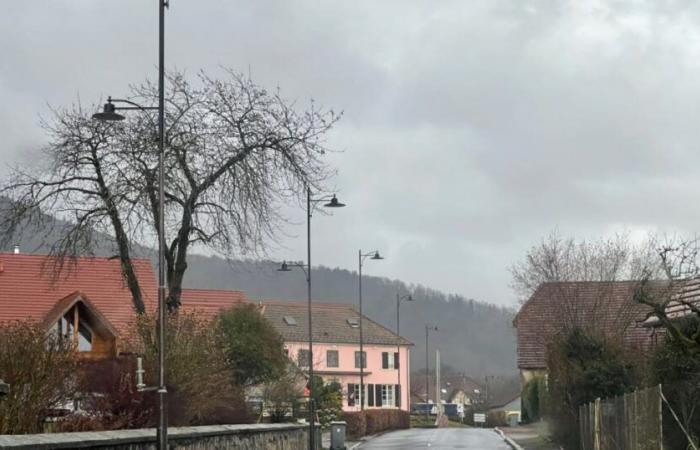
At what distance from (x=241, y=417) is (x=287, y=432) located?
1.39 metres

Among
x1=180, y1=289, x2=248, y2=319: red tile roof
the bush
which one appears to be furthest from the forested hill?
x1=180, y1=289, x2=248, y2=319: red tile roof

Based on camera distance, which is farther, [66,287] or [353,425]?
[353,425]

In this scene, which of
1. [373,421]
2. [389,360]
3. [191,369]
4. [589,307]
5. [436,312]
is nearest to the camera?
[191,369]

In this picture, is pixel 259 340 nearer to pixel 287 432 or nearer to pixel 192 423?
pixel 287 432

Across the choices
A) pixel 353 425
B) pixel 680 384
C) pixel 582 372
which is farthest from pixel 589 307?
pixel 680 384

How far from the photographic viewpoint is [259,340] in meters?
39.5

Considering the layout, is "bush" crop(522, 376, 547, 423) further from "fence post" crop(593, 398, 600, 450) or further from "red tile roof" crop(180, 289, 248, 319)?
"fence post" crop(593, 398, 600, 450)

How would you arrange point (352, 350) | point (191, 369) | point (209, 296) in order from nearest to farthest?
point (191, 369) → point (209, 296) → point (352, 350)

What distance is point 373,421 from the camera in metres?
62.7

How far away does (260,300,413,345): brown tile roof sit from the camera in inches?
3600

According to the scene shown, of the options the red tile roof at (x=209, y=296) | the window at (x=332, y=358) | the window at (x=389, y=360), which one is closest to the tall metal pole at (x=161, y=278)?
the red tile roof at (x=209, y=296)

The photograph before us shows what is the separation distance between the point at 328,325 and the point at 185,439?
76.7m

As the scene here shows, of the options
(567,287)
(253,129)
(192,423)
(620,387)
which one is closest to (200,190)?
(253,129)

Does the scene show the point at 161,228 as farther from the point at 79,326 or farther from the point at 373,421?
the point at 373,421
